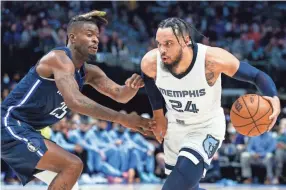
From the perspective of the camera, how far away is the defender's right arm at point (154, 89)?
5.27 m

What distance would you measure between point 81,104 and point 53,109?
462 millimetres

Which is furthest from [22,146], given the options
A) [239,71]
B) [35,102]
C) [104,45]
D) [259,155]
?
[104,45]

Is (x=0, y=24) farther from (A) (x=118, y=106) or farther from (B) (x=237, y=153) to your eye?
(B) (x=237, y=153)

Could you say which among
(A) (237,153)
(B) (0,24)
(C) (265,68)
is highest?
(B) (0,24)

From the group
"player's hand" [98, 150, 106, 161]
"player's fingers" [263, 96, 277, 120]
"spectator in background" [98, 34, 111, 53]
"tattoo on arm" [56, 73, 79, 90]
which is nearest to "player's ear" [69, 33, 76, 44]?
"tattoo on arm" [56, 73, 79, 90]

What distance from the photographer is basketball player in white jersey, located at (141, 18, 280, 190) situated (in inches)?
195

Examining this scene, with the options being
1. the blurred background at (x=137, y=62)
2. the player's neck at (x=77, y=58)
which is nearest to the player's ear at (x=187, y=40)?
the player's neck at (x=77, y=58)

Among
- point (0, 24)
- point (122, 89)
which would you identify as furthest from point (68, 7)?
point (122, 89)

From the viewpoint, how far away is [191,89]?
16.6 ft

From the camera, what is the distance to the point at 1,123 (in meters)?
5.14

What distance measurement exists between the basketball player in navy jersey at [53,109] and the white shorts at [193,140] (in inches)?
13.2

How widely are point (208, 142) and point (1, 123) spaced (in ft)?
6.10

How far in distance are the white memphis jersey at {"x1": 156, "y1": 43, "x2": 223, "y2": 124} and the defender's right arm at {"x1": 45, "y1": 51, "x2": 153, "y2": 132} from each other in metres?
0.37

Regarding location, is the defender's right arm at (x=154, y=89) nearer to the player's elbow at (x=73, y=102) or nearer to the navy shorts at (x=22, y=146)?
the player's elbow at (x=73, y=102)
